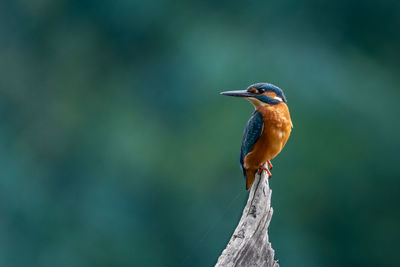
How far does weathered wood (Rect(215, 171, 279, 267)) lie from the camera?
2553 millimetres

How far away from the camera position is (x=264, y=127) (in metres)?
2.91

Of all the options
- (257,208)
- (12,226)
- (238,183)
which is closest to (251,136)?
(257,208)

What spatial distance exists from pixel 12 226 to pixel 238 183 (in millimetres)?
3275

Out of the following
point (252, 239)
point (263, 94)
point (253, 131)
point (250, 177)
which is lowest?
point (252, 239)

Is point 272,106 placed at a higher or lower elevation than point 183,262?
higher

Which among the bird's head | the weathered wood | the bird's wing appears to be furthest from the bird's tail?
the bird's head

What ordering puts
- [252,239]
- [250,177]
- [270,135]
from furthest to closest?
1. [250,177]
2. [270,135]
3. [252,239]

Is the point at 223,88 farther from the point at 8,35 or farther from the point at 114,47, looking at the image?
the point at 8,35

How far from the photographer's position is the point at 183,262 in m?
6.84

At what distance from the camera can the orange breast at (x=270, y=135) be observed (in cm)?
290

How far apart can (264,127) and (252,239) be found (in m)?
0.63

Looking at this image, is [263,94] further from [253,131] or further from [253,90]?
[253,131]

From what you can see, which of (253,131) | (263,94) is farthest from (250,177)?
(263,94)

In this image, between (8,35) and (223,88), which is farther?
(8,35)
